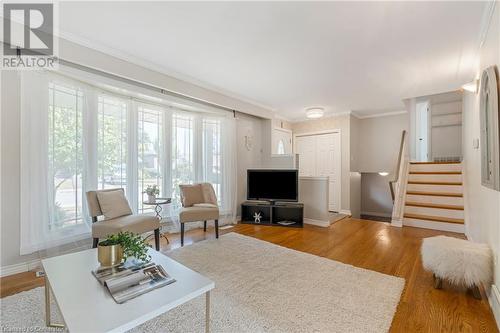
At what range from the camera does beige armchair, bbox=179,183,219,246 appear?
3428 millimetres

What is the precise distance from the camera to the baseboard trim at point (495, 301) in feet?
5.50

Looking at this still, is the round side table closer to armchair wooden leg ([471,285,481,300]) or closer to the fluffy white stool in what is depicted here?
the fluffy white stool

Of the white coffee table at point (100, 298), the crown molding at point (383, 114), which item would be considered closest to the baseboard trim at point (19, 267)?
the white coffee table at point (100, 298)

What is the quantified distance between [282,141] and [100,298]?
5.54 metres

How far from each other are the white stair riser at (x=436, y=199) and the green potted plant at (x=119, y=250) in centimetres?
504

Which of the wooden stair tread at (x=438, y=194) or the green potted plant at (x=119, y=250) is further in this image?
the wooden stair tread at (x=438, y=194)

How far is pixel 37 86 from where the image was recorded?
2.46 metres

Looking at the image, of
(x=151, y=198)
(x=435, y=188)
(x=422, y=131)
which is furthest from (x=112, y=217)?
(x=422, y=131)

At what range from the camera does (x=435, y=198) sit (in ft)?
14.5

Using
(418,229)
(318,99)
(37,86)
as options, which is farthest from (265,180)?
(37,86)

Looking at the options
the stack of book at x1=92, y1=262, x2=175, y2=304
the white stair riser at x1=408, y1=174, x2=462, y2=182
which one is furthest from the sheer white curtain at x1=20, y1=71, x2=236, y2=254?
the white stair riser at x1=408, y1=174, x2=462, y2=182

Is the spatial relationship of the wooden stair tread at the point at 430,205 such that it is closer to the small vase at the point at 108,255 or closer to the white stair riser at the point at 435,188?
the white stair riser at the point at 435,188

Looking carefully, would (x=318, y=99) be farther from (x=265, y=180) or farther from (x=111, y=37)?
Result: (x=111, y=37)

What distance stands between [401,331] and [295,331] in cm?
73
